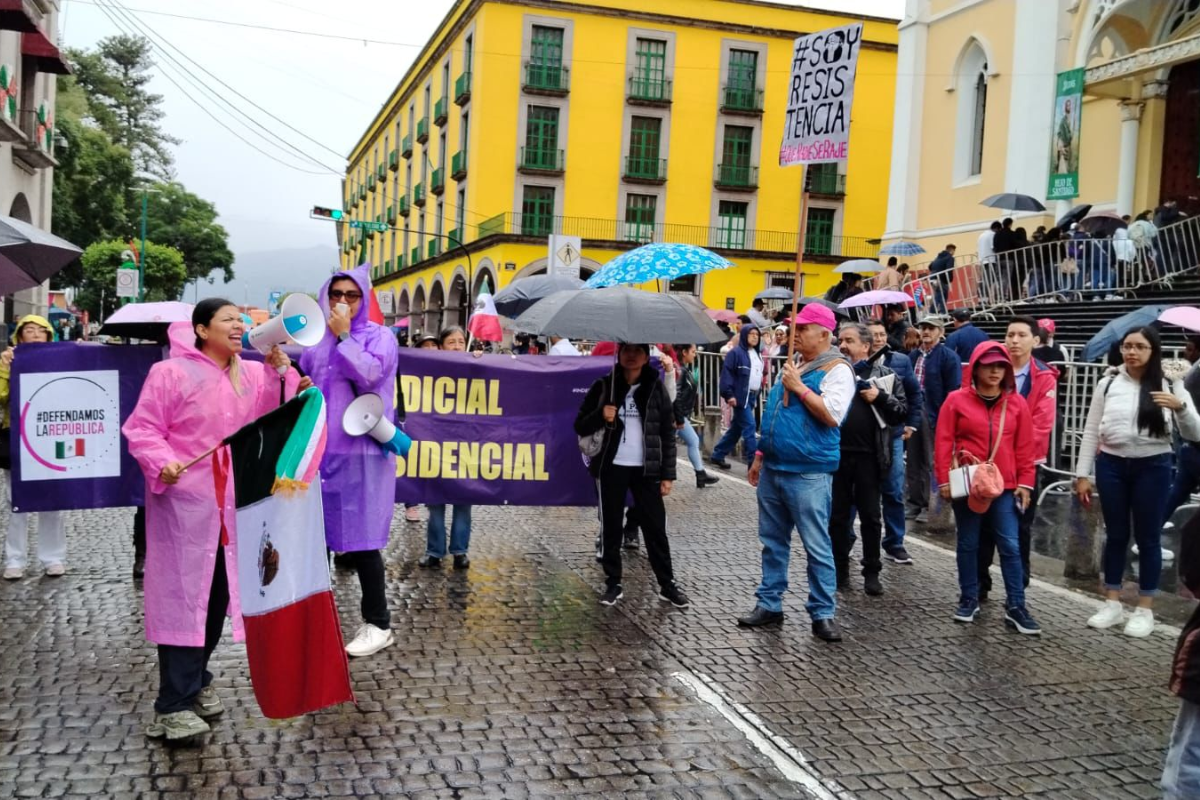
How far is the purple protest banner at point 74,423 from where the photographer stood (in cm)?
675

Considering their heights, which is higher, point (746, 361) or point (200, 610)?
point (746, 361)

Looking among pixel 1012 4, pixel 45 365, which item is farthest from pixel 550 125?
pixel 45 365

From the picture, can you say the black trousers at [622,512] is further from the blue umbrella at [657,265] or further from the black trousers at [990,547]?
the black trousers at [990,547]

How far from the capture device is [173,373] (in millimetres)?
4289

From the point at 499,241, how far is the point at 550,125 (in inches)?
209

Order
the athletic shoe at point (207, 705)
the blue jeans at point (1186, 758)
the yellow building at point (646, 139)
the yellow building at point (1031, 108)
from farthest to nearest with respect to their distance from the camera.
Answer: the yellow building at point (646, 139), the yellow building at point (1031, 108), the athletic shoe at point (207, 705), the blue jeans at point (1186, 758)

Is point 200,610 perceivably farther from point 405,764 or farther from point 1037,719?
point 1037,719

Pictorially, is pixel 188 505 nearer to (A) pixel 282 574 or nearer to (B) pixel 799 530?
(A) pixel 282 574

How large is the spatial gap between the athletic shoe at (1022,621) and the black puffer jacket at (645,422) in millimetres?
2259

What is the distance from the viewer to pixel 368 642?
548 cm

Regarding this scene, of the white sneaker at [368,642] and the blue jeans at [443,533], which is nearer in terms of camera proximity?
the white sneaker at [368,642]

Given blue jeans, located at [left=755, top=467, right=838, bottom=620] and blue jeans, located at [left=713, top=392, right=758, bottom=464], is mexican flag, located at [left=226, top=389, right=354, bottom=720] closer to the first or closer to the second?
blue jeans, located at [left=755, top=467, right=838, bottom=620]

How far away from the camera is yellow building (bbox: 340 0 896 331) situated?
40812 mm

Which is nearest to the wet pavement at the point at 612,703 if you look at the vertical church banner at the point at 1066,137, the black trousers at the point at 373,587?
the black trousers at the point at 373,587
